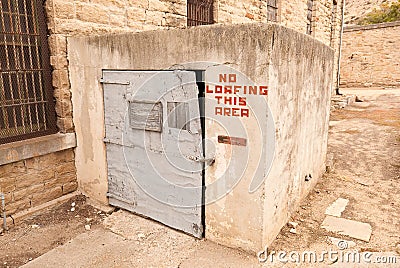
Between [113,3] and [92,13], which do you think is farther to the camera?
[113,3]

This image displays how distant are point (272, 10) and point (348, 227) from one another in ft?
23.7

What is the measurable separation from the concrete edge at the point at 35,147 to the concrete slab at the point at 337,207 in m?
3.78

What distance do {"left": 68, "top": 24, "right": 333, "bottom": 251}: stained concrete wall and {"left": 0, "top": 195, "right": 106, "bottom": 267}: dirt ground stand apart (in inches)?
14.0

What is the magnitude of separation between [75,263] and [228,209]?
167 centimetres

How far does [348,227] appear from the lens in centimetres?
382

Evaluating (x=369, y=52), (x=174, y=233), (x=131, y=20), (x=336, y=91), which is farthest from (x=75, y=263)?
(x=369, y=52)

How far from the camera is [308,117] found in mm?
4422

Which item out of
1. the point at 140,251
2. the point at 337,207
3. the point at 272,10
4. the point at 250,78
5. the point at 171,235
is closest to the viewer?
the point at 250,78

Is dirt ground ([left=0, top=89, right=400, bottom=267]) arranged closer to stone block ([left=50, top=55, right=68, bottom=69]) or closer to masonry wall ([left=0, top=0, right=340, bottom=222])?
masonry wall ([left=0, top=0, right=340, bottom=222])

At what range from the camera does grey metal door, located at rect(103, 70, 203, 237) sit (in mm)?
3359

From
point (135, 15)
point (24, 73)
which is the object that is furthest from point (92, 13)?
point (24, 73)

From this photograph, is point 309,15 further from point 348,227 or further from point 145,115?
point 145,115

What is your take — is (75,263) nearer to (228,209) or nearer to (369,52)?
(228,209)

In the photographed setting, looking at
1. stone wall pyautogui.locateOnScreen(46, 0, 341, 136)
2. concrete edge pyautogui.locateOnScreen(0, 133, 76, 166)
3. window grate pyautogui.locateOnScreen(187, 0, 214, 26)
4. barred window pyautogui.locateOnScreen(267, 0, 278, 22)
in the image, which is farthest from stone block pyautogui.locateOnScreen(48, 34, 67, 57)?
barred window pyautogui.locateOnScreen(267, 0, 278, 22)
